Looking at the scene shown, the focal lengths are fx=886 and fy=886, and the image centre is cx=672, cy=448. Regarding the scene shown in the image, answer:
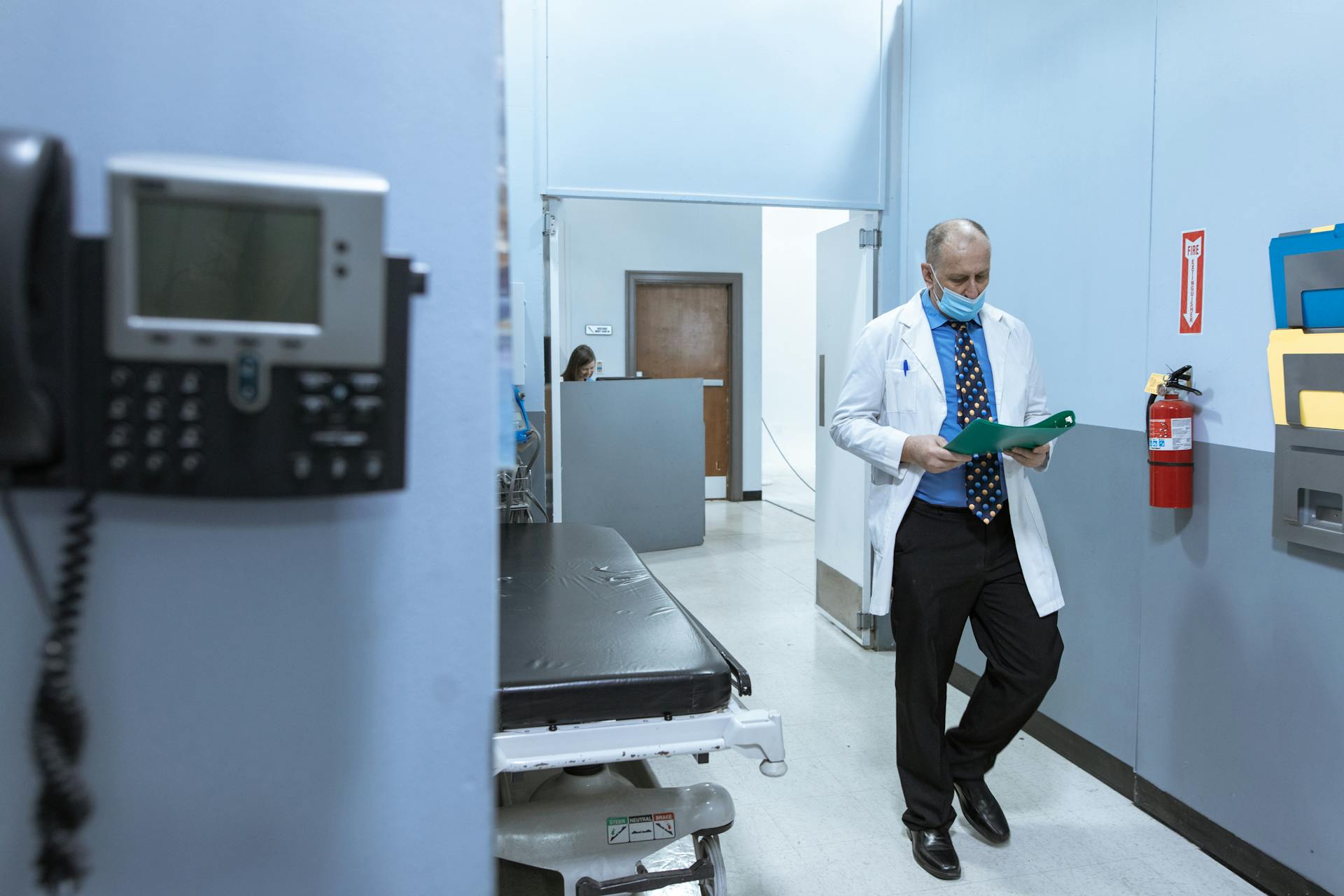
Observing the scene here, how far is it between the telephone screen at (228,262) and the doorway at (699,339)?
671 centimetres

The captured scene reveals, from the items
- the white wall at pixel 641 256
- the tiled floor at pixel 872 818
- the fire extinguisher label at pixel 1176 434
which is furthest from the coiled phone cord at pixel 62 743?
the white wall at pixel 641 256

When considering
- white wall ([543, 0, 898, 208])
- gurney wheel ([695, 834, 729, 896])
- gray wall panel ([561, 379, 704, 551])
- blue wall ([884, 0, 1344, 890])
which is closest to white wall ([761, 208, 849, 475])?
gray wall panel ([561, 379, 704, 551])

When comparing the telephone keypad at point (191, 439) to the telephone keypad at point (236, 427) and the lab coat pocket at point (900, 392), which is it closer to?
the telephone keypad at point (236, 427)

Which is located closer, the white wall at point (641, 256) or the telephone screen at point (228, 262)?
the telephone screen at point (228, 262)

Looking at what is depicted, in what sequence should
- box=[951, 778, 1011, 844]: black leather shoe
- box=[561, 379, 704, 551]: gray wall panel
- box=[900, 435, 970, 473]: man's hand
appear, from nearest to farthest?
box=[900, 435, 970, 473]: man's hand, box=[951, 778, 1011, 844]: black leather shoe, box=[561, 379, 704, 551]: gray wall panel

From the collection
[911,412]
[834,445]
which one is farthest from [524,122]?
[911,412]

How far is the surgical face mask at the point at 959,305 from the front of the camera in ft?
6.98

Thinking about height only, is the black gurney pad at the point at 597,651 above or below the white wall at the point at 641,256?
below

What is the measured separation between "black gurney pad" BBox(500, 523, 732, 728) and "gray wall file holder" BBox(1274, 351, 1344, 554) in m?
1.27

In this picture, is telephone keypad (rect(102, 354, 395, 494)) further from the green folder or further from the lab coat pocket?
the lab coat pocket

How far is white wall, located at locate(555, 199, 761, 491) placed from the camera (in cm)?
704

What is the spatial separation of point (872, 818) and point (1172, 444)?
123 centimetres

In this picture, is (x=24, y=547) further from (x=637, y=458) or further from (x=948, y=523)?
(x=637, y=458)

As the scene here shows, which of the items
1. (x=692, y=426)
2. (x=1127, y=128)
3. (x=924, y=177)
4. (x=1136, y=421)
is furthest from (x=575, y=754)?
(x=692, y=426)
